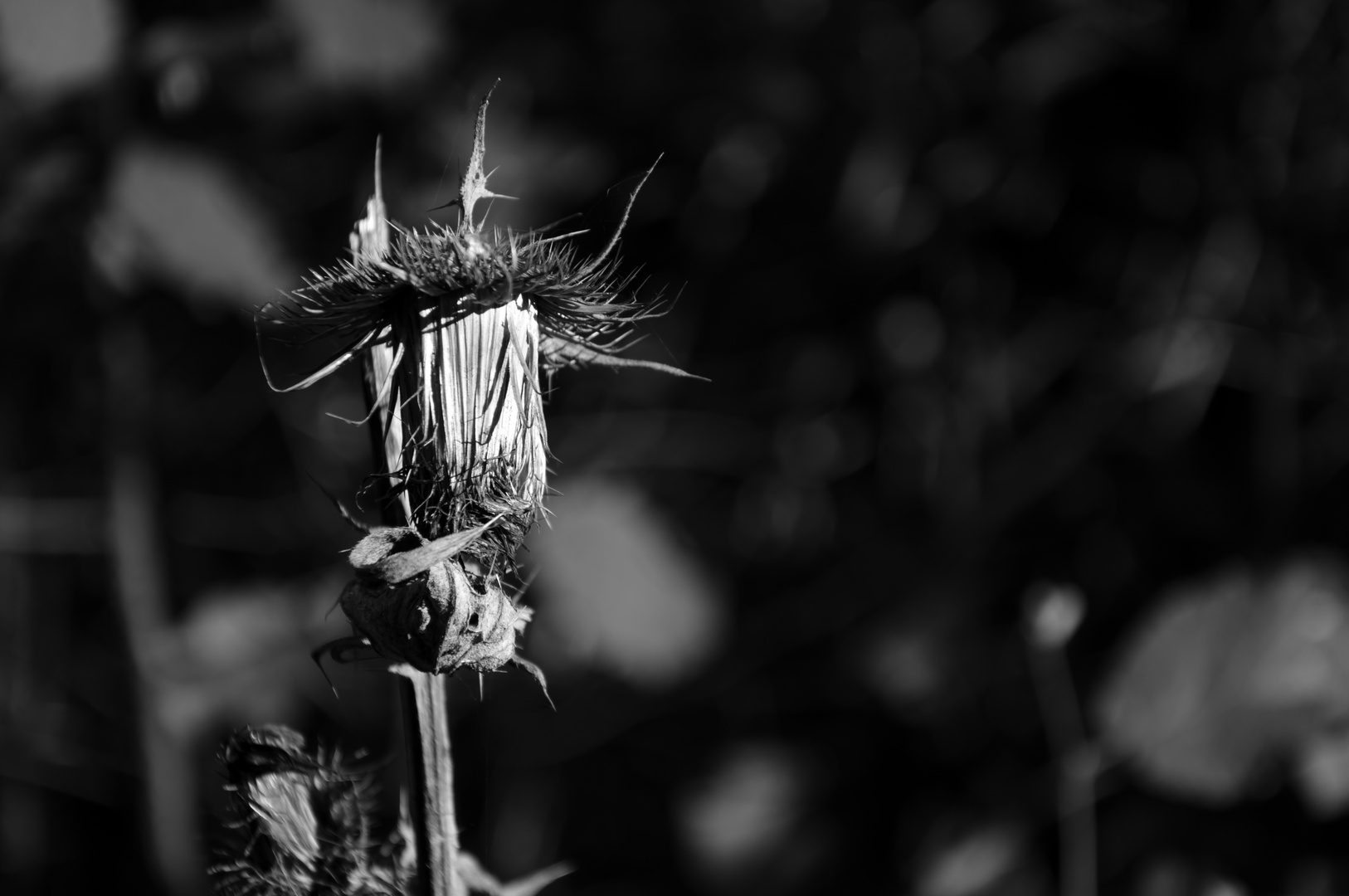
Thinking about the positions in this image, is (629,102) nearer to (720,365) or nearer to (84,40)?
(720,365)

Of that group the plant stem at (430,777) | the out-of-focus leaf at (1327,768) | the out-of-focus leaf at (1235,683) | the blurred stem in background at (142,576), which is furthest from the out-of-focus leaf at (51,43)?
the out-of-focus leaf at (1327,768)

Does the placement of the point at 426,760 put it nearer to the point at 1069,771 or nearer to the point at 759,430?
the point at 1069,771

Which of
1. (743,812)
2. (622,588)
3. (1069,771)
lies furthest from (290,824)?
(743,812)

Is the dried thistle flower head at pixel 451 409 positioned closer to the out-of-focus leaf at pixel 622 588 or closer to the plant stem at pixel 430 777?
the plant stem at pixel 430 777

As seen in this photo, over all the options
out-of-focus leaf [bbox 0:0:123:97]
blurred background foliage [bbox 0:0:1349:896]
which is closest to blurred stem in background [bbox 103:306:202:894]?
blurred background foliage [bbox 0:0:1349:896]

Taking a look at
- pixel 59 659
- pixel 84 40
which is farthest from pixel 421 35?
pixel 59 659

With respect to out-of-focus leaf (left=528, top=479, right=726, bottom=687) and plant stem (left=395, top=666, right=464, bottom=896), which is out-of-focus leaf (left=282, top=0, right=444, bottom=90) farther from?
plant stem (left=395, top=666, right=464, bottom=896)
